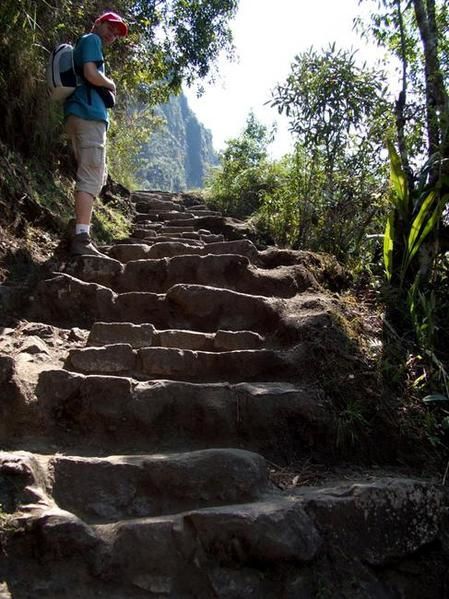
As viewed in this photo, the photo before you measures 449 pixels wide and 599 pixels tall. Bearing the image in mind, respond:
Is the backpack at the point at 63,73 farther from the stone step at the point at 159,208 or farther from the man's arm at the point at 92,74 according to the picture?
the stone step at the point at 159,208

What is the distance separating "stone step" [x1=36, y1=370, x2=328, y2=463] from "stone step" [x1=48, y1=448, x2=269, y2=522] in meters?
0.28

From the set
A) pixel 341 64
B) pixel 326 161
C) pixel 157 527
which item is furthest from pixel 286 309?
pixel 341 64

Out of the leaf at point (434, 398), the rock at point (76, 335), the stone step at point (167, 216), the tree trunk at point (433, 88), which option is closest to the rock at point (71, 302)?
the rock at point (76, 335)

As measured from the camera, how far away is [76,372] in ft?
8.07

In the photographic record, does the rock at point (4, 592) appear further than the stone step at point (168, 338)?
No

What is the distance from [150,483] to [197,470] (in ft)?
0.58

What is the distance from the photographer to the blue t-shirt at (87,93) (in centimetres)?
349

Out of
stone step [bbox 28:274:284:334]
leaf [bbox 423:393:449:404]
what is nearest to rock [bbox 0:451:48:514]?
stone step [bbox 28:274:284:334]

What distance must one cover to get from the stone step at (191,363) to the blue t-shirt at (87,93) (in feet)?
6.07

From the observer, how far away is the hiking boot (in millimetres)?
3510

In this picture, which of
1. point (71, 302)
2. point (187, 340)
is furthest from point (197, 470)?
point (71, 302)

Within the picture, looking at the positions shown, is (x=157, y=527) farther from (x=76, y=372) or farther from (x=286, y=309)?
(x=286, y=309)

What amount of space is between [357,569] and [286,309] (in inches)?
58.4

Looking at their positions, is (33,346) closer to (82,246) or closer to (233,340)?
(233,340)
